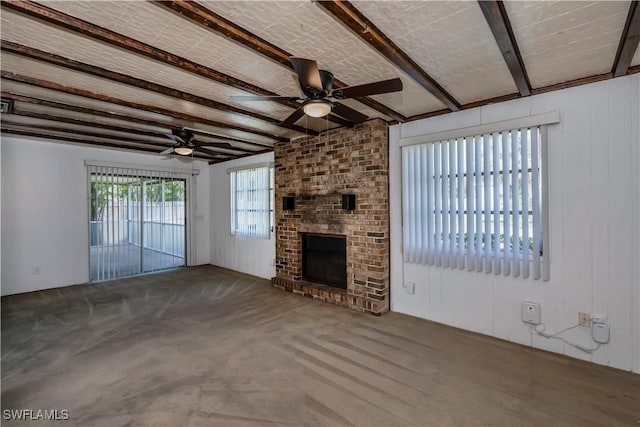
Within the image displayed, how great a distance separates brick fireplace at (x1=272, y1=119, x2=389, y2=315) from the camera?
403 cm

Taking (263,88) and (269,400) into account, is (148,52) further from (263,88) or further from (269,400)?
(269,400)

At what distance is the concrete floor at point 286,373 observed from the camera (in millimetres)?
2039

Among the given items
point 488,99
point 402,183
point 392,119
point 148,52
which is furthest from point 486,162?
point 148,52

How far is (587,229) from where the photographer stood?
9.06 ft

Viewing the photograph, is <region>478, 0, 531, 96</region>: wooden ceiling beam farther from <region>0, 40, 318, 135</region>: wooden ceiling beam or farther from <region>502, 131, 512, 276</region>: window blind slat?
<region>0, 40, 318, 135</region>: wooden ceiling beam

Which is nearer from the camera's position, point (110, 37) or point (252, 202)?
point (110, 37)

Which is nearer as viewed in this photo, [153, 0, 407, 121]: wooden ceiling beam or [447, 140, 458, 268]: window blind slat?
[153, 0, 407, 121]: wooden ceiling beam

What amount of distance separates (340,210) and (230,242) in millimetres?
3441

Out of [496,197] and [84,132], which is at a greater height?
[84,132]

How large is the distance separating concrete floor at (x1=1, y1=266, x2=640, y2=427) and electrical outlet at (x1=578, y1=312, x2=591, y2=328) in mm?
361

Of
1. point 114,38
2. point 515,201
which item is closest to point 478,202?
point 515,201

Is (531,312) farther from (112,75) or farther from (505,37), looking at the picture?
(112,75)

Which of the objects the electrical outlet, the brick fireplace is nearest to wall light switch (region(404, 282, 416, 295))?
the brick fireplace

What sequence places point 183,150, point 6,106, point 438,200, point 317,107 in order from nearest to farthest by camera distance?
point 317,107, point 6,106, point 438,200, point 183,150
